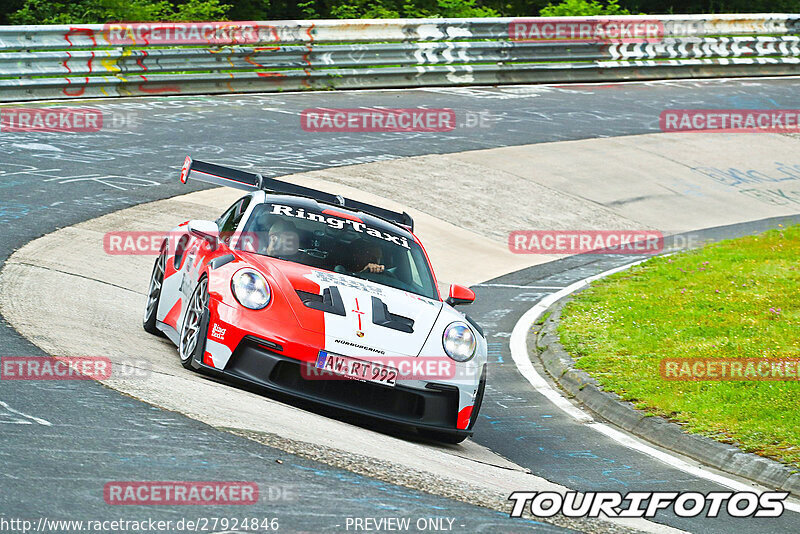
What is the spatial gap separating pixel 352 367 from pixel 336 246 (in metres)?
1.57

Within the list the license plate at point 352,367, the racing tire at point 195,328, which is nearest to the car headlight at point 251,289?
the racing tire at point 195,328

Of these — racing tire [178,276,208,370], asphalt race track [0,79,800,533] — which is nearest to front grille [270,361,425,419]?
racing tire [178,276,208,370]

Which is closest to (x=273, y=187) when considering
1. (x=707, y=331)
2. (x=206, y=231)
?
(x=206, y=231)

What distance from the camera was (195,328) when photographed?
784 cm

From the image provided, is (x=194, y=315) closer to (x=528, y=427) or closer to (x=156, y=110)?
(x=528, y=427)

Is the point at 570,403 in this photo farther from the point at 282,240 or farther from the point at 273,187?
the point at 273,187

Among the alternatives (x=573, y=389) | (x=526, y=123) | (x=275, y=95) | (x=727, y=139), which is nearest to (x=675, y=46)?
(x=727, y=139)

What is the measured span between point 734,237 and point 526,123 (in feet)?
20.8

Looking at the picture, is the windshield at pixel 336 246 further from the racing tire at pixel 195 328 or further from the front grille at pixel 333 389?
the front grille at pixel 333 389

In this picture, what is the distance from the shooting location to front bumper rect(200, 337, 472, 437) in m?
7.27

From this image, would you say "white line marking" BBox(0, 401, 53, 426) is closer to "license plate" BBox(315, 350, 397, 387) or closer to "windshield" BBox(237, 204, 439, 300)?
"license plate" BBox(315, 350, 397, 387)

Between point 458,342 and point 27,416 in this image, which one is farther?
point 458,342

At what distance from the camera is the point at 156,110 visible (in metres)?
20.0

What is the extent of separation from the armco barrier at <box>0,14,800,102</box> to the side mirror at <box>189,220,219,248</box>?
11.9 meters
